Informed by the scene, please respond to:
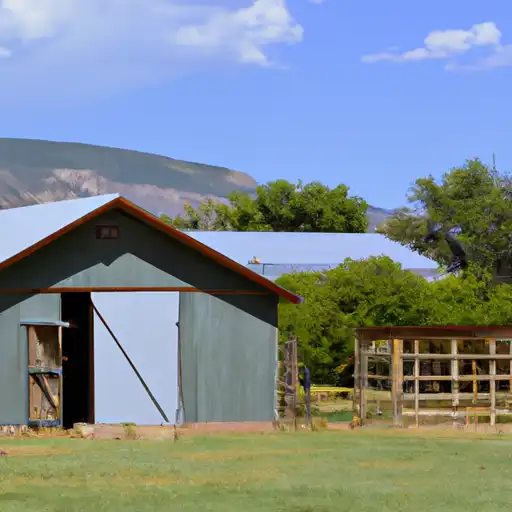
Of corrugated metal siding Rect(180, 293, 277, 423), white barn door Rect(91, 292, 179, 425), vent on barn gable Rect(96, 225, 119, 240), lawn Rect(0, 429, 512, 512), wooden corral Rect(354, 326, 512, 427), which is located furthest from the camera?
wooden corral Rect(354, 326, 512, 427)

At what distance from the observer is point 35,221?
34.7 meters

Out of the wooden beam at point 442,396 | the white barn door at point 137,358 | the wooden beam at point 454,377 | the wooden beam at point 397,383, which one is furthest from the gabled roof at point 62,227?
the wooden beam at point 454,377

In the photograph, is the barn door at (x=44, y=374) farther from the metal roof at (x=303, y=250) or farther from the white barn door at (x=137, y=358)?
the metal roof at (x=303, y=250)

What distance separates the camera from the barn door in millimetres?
27594

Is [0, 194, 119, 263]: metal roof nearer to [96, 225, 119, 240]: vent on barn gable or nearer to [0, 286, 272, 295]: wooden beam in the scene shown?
[0, 286, 272, 295]: wooden beam

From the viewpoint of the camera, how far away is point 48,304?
90.9 ft

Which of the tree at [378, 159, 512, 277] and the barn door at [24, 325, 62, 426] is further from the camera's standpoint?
the tree at [378, 159, 512, 277]

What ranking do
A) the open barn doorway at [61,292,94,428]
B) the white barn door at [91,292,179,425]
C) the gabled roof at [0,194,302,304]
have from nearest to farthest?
the gabled roof at [0,194,302,304], the white barn door at [91,292,179,425], the open barn doorway at [61,292,94,428]

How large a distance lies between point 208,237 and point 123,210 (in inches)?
1859

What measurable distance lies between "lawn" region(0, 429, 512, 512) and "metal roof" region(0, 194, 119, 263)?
7.82 metres

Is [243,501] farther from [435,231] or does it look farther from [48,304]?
[435,231]

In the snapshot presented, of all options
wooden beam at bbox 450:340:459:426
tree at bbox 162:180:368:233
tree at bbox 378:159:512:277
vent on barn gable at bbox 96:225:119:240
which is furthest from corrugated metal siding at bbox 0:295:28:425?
tree at bbox 162:180:368:233

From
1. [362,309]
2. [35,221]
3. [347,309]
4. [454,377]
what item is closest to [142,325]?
[35,221]

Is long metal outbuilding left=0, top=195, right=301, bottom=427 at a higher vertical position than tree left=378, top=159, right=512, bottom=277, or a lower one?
lower
